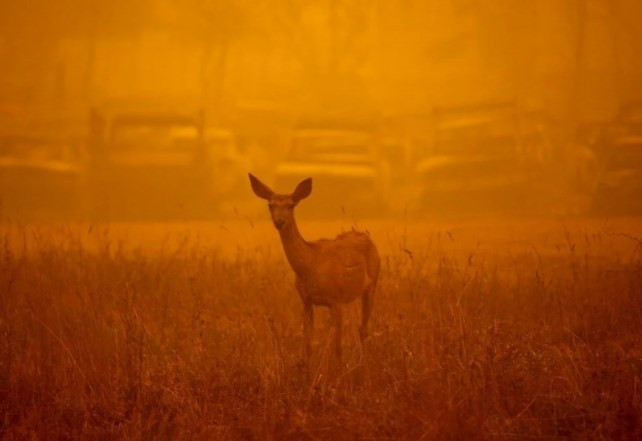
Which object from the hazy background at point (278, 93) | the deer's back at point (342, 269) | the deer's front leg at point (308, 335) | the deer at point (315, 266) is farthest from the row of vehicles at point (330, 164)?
the deer's front leg at point (308, 335)

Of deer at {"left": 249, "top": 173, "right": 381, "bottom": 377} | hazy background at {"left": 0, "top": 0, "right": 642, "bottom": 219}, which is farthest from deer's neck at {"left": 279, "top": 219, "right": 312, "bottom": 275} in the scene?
hazy background at {"left": 0, "top": 0, "right": 642, "bottom": 219}

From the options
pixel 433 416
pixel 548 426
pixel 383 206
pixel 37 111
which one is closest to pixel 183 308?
pixel 433 416

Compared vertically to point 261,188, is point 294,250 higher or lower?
lower

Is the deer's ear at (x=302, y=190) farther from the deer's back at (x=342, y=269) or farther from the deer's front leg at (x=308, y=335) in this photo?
the deer's front leg at (x=308, y=335)

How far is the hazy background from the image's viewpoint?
10.7 metres

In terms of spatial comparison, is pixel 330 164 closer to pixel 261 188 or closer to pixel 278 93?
pixel 278 93

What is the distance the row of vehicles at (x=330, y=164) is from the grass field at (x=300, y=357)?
2.28 m

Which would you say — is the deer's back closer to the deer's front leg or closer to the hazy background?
the deer's front leg

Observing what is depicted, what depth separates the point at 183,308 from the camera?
22.5ft

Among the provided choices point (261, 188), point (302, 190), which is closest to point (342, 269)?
point (302, 190)

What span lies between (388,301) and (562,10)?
5.75m

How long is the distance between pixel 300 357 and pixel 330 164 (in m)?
5.91

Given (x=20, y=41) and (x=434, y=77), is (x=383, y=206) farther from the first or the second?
(x=20, y=41)

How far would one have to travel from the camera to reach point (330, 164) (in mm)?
11070
